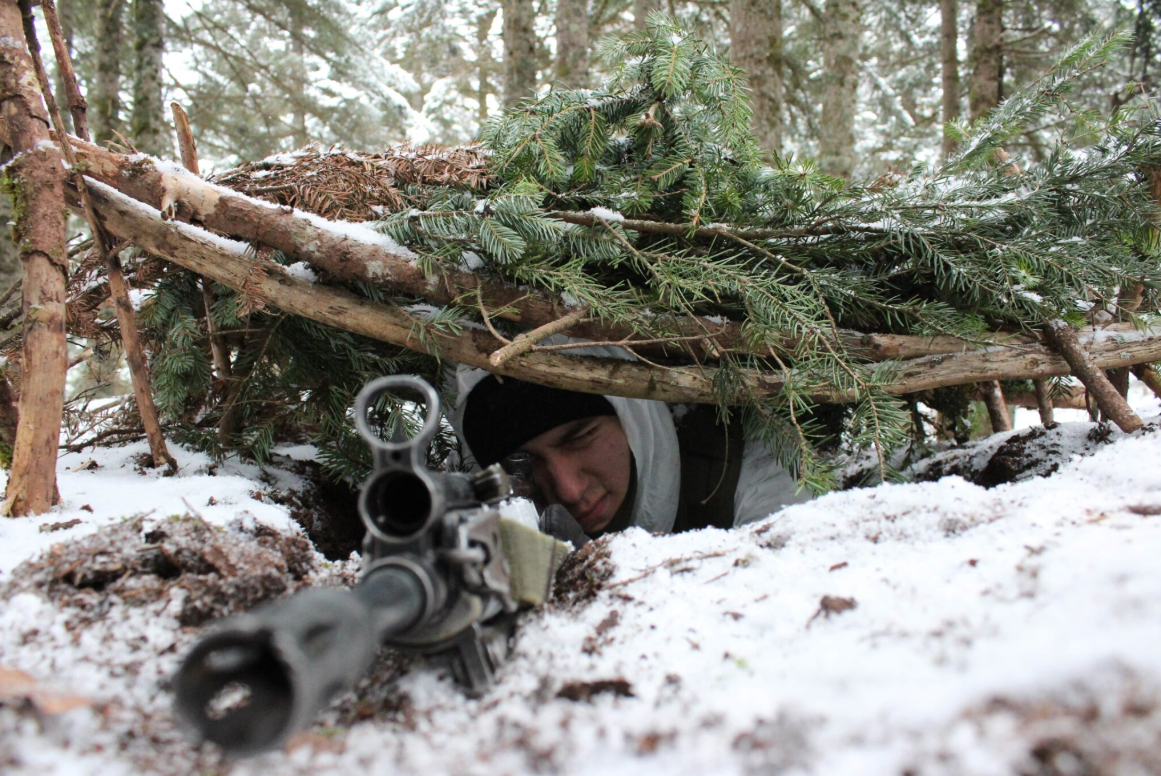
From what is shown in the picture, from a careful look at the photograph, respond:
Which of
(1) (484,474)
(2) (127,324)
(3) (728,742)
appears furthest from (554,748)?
(2) (127,324)

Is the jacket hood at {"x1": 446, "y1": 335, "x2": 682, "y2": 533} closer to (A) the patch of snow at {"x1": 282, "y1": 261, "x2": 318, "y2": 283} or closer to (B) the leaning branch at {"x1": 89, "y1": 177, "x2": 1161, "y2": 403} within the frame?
(B) the leaning branch at {"x1": 89, "y1": 177, "x2": 1161, "y2": 403}

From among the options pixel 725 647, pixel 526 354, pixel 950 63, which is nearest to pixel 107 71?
pixel 526 354

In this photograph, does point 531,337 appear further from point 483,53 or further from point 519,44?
point 483,53

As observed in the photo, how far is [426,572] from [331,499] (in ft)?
5.37

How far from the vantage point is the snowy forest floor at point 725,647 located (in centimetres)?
70

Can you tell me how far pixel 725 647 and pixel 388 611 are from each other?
1.67 ft

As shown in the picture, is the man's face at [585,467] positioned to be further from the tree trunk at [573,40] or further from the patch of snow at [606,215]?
the tree trunk at [573,40]

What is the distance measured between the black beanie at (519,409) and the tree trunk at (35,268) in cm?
124

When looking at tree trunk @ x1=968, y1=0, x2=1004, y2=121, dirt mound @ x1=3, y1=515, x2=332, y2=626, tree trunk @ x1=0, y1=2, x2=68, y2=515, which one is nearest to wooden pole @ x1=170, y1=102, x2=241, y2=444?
tree trunk @ x1=0, y1=2, x2=68, y2=515

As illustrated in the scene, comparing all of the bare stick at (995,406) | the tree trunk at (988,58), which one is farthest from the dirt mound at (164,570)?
the tree trunk at (988,58)

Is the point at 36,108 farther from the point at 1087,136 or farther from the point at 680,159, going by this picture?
the point at 1087,136

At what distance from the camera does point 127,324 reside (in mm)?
1695

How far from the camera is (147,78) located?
192 inches

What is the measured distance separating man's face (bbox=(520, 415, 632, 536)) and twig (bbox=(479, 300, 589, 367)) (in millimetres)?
868
